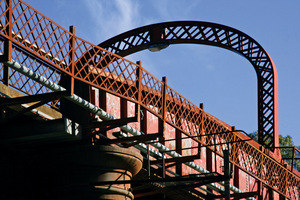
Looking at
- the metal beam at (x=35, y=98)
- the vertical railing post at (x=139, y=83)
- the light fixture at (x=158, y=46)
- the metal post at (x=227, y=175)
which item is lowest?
the metal post at (x=227, y=175)

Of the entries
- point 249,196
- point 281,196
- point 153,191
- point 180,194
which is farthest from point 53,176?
point 281,196

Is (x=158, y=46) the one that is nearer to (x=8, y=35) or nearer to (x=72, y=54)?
(x=72, y=54)

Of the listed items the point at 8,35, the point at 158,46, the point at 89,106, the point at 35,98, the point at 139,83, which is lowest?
the point at 35,98

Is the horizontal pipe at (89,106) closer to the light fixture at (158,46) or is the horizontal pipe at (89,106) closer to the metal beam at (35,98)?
the metal beam at (35,98)

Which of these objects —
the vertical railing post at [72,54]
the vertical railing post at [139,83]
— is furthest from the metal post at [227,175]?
the vertical railing post at [72,54]

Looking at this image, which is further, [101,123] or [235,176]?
[235,176]

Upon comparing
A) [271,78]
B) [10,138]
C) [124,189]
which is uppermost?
[271,78]

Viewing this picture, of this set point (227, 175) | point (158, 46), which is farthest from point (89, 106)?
point (158, 46)

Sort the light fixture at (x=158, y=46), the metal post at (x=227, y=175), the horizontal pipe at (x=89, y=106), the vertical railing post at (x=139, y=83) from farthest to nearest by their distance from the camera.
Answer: the light fixture at (x=158, y=46)
the metal post at (x=227, y=175)
the vertical railing post at (x=139, y=83)
the horizontal pipe at (x=89, y=106)

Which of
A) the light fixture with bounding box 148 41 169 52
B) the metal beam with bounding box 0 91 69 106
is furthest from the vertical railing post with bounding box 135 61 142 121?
the light fixture with bounding box 148 41 169 52

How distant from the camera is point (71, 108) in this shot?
22156mm

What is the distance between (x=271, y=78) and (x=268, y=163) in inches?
323

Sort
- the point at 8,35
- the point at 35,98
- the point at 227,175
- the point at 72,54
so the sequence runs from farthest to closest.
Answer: the point at 227,175 < the point at 72,54 < the point at 35,98 < the point at 8,35

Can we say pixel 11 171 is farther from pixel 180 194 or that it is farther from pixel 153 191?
pixel 180 194
